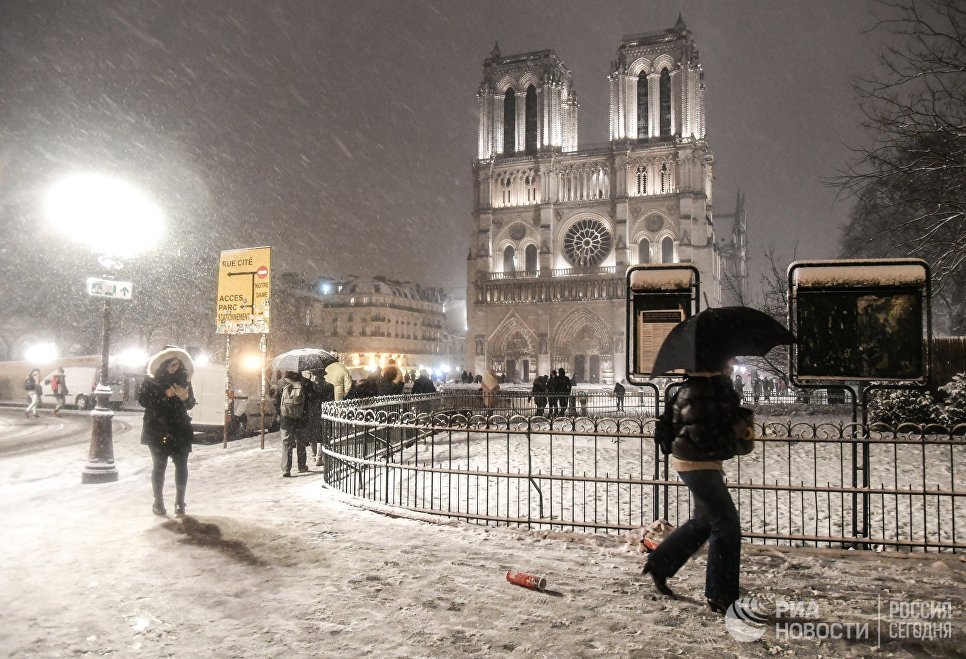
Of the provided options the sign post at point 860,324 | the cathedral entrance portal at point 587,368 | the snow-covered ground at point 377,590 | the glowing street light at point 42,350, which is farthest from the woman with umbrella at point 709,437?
the cathedral entrance portal at point 587,368

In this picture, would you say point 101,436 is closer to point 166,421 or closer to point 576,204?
point 166,421

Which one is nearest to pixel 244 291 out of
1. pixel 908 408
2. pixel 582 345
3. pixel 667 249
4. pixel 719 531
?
pixel 719 531

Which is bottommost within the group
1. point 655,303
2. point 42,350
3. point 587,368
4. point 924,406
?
point 924,406

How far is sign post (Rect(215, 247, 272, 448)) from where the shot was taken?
38.7 ft

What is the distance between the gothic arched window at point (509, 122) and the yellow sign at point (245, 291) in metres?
44.7

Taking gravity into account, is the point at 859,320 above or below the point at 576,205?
below

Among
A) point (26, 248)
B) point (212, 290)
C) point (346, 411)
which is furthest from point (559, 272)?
point (346, 411)

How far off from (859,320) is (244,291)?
998cm

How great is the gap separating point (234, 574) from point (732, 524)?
3.28m

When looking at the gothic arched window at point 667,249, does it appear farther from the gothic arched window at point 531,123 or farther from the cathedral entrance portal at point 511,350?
the gothic arched window at point 531,123

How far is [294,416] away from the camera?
29.7ft

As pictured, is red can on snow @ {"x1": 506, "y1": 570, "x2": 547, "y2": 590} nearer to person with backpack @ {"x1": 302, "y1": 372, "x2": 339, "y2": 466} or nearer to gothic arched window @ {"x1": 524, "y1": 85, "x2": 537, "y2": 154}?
person with backpack @ {"x1": 302, "y1": 372, "x2": 339, "y2": 466}

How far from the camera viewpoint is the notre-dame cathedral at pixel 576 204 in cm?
4906

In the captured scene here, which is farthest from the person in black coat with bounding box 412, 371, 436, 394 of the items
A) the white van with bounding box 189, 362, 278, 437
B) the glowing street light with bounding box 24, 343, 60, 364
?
the glowing street light with bounding box 24, 343, 60, 364
